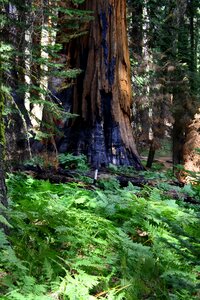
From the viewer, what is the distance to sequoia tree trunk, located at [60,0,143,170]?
9008mm

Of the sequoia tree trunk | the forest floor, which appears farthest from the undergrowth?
the sequoia tree trunk

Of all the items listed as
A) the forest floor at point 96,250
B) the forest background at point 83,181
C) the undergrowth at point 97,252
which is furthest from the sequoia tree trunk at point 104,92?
the undergrowth at point 97,252

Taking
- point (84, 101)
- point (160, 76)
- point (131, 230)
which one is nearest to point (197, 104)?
point (160, 76)

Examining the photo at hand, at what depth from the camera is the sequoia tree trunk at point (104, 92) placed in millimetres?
9008

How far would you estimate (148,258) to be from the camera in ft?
10.9

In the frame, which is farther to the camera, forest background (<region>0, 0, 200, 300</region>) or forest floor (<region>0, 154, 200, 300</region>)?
forest background (<region>0, 0, 200, 300</region>)

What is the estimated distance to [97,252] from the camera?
3439 millimetres

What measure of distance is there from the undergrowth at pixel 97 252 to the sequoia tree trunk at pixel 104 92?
435 centimetres

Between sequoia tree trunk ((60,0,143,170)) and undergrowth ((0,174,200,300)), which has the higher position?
sequoia tree trunk ((60,0,143,170))

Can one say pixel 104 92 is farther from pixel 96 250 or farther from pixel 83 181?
pixel 96 250

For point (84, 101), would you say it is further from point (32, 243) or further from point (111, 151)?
point (32, 243)

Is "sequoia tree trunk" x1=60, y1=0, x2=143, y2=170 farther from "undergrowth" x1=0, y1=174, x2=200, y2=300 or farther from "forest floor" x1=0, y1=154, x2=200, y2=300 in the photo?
"undergrowth" x1=0, y1=174, x2=200, y2=300

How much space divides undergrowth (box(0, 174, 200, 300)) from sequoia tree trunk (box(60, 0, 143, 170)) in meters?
4.35

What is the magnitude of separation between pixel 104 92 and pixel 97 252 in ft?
20.5
